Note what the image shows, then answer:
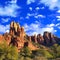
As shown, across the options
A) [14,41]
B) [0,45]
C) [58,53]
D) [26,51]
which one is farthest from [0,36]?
[0,45]

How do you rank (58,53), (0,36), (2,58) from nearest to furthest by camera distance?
(2,58) → (58,53) → (0,36)

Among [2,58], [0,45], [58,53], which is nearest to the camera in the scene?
[2,58]

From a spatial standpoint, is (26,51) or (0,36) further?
(0,36)

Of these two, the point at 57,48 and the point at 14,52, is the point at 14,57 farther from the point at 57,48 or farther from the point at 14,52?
the point at 57,48

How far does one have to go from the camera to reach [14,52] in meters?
68.4

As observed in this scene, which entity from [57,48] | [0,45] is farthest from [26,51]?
[0,45]

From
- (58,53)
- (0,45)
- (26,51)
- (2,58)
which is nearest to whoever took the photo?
(2,58)

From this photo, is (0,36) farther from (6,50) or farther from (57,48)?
(6,50)

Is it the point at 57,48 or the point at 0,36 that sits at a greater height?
the point at 0,36

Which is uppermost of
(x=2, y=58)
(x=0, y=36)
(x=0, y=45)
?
(x=0, y=36)

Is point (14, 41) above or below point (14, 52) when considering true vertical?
above

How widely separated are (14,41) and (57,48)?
78.6 m

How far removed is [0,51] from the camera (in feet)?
219

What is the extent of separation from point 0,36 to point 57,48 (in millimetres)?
83741
